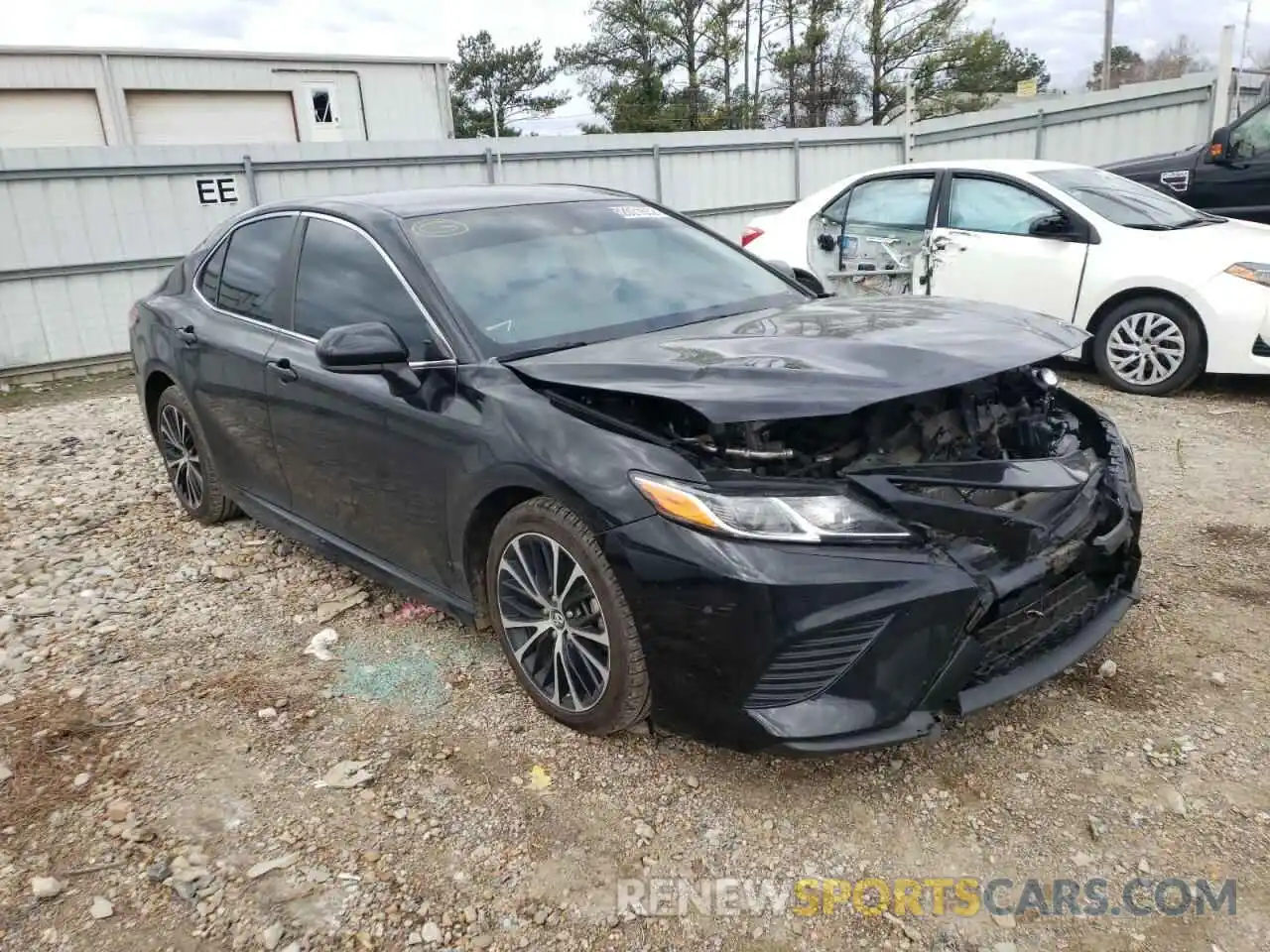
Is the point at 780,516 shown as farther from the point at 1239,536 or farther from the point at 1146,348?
the point at 1146,348

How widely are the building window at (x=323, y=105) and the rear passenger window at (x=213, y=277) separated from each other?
54.5 feet

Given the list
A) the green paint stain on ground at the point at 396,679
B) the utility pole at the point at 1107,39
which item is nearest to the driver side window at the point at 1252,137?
the green paint stain on ground at the point at 396,679

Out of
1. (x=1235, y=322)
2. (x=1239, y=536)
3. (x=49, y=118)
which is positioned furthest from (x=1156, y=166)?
(x=49, y=118)

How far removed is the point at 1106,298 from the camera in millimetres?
6254

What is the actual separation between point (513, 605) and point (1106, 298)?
5166 millimetres

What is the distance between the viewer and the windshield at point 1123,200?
21.0 feet

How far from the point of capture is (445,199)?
3.59 m

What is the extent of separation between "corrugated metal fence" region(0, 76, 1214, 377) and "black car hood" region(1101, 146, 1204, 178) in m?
5.06

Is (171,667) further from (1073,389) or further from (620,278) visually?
(1073,389)

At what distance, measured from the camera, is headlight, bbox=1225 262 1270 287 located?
5727 millimetres

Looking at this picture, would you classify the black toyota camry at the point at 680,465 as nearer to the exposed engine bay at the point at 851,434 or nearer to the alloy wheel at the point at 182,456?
the exposed engine bay at the point at 851,434

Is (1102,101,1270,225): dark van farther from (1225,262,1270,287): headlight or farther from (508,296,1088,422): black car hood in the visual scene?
(508,296,1088,422): black car hood

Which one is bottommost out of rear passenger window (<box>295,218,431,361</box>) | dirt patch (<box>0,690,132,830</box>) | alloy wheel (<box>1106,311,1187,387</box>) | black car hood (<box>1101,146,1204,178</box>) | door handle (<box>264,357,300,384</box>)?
dirt patch (<box>0,690,132,830</box>)

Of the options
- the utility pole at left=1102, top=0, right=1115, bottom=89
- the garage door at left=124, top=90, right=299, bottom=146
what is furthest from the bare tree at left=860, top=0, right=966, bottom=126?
the garage door at left=124, top=90, right=299, bottom=146
